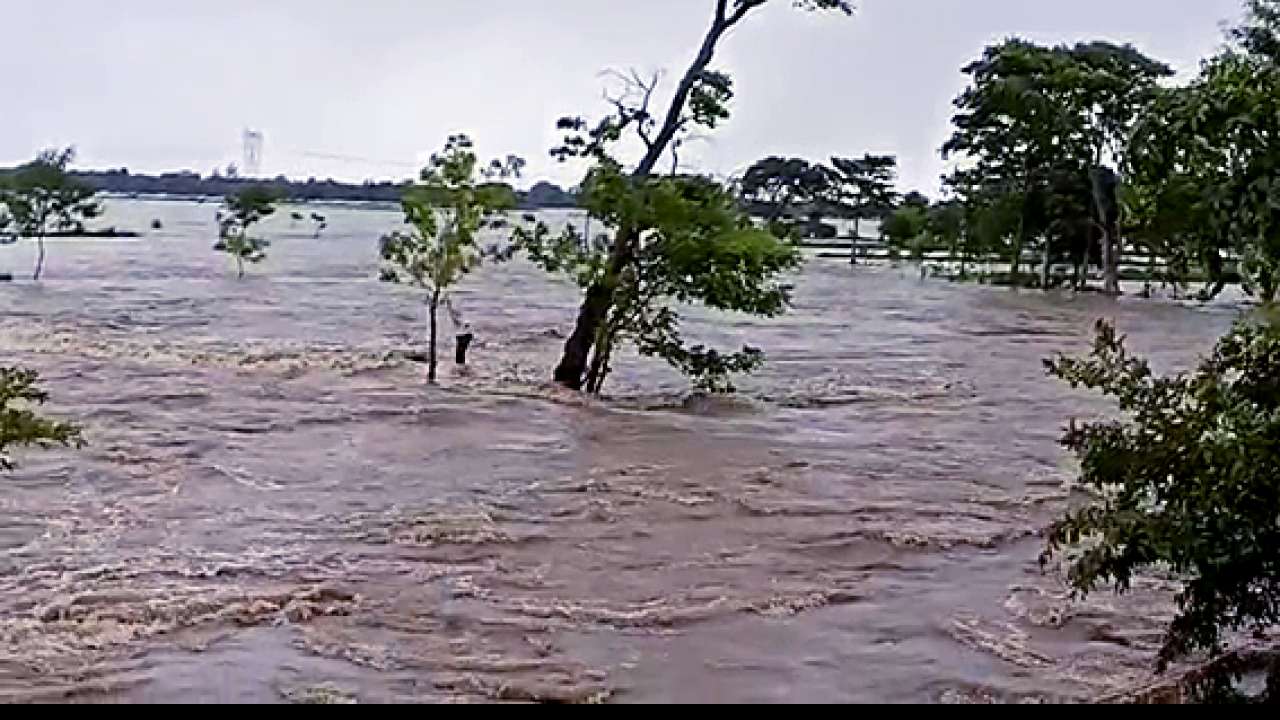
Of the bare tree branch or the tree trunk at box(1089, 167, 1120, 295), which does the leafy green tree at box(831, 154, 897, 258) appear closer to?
the tree trunk at box(1089, 167, 1120, 295)

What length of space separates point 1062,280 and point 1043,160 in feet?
14.6

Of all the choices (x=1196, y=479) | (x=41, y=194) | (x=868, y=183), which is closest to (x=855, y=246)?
(x=868, y=183)

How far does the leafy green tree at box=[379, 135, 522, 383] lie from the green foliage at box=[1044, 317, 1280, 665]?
12.7 metres

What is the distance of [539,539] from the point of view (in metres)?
9.39

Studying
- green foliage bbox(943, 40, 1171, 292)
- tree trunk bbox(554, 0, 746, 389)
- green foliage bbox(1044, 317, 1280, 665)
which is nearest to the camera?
green foliage bbox(1044, 317, 1280, 665)

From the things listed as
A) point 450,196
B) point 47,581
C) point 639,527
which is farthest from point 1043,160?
point 47,581

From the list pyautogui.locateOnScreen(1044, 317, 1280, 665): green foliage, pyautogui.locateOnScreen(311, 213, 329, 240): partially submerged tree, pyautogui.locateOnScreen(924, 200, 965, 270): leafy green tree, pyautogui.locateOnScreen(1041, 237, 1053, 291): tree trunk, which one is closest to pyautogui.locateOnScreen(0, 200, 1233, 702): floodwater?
pyautogui.locateOnScreen(1044, 317, 1280, 665): green foliage

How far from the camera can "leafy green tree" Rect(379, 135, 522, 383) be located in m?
17.3

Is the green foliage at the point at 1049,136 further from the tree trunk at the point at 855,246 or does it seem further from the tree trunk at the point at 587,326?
the tree trunk at the point at 587,326

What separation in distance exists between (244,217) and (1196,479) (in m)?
42.8

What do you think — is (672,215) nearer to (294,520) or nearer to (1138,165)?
(294,520)

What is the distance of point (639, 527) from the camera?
984cm

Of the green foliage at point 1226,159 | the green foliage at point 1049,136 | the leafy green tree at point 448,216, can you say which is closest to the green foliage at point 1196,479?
the green foliage at point 1226,159

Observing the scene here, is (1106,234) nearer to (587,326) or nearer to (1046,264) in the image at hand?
(1046,264)
